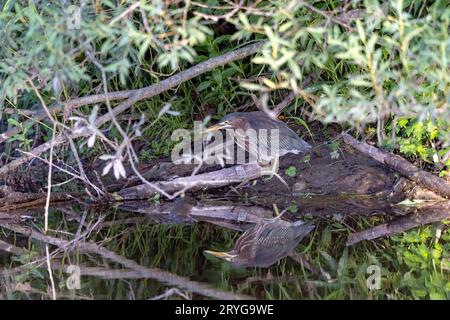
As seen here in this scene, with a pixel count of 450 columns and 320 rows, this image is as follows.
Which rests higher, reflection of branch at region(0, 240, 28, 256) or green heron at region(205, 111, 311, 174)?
green heron at region(205, 111, 311, 174)

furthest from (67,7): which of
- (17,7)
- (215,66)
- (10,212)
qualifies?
(10,212)

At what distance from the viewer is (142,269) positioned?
568 centimetres

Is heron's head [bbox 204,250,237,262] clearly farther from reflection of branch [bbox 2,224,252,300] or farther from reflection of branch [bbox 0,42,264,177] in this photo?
reflection of branch [bbox 0,42,264,177]

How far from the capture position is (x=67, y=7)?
18.7ft

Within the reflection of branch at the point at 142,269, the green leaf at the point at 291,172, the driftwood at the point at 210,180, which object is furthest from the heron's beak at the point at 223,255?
the green leaf at the point at 291,172

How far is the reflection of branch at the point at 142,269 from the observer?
514 centimetres

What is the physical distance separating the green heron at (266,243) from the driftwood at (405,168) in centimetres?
99

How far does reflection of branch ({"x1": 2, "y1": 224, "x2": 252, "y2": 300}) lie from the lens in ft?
16.9

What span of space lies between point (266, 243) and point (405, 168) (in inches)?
57.8

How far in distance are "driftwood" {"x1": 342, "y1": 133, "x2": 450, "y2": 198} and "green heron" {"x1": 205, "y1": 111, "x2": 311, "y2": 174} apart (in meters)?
0.45

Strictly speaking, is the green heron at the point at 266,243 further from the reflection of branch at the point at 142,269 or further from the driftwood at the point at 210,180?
the driftwood at the point at 210,180

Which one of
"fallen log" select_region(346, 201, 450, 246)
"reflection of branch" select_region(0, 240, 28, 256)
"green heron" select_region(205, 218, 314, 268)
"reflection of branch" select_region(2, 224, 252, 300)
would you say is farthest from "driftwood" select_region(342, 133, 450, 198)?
"reflection of branch" select_region(0, 240, 28, 256)

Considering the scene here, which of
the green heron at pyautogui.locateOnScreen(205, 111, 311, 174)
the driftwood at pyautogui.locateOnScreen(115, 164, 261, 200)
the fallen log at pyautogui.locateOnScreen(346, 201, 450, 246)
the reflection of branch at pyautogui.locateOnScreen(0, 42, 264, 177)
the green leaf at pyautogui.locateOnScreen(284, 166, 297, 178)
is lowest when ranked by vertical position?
the fallen log at pyautogui.locateOnScreen(346, 201, 450, 246)

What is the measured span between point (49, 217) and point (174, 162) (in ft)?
3.82
